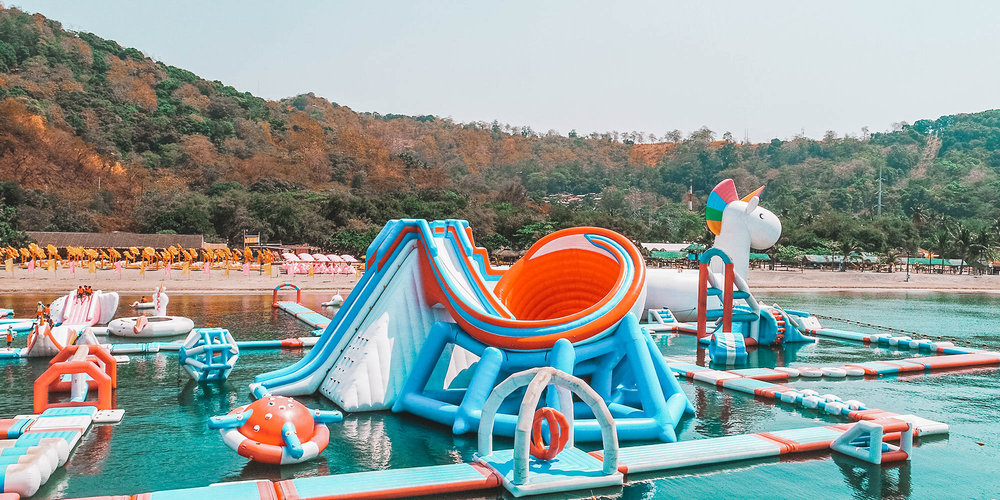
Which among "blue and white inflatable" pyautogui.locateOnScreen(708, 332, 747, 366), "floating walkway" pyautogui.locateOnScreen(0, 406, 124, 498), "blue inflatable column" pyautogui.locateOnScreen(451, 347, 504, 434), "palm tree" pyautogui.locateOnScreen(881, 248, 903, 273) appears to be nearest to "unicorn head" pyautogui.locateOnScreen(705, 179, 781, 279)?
"blue and white inflatable" pyautogui.locateOnScreen(708, 332, 747, 366)

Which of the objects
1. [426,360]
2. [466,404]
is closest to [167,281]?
[426,360]

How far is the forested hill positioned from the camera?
8019cm

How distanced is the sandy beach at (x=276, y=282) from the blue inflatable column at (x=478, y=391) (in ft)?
92.5

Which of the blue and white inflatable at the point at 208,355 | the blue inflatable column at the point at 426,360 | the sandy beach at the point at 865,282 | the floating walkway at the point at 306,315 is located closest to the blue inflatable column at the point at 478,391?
the blue inflatable column at the point at 426,360

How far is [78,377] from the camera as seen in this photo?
13.8m

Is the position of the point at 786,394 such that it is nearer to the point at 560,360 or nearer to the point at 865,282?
the point at 560,360

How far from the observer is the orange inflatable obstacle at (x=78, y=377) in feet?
41.7

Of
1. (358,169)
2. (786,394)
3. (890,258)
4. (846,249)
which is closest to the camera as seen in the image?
(786,394)

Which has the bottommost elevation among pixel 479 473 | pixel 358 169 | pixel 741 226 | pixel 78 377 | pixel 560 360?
pixel 479 473

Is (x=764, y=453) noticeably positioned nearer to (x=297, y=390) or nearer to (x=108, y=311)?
(x=297, y=390)

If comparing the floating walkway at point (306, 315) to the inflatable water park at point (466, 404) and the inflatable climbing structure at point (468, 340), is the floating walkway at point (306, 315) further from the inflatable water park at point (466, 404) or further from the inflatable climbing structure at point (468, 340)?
the inflatable climbing structure at point (468, 340)

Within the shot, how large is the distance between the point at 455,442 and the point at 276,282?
3408 cm

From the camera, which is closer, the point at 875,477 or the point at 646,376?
the point at 875,477

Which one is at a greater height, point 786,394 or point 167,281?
point 786,394
